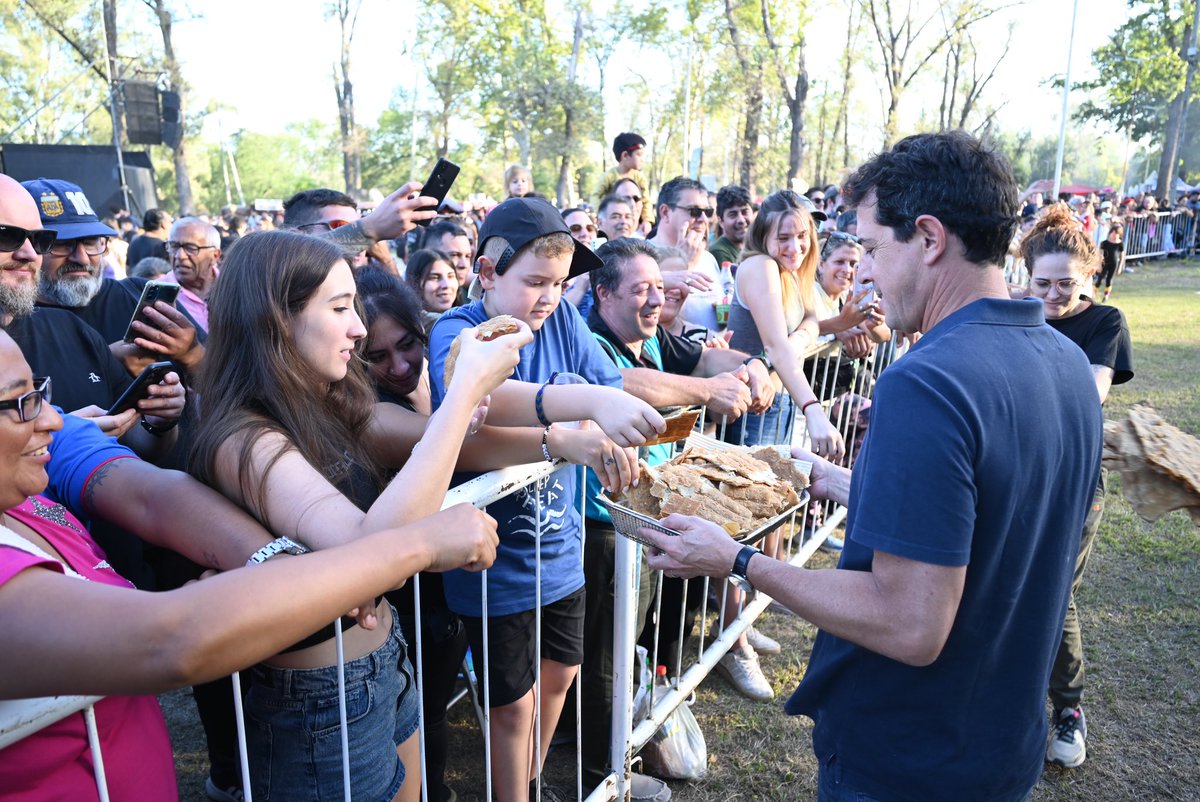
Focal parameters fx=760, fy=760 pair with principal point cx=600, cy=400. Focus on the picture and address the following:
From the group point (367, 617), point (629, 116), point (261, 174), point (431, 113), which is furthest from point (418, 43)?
point (261, 174)

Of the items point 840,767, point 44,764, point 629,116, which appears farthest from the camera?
point 629,116

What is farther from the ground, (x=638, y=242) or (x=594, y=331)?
(x=638, y=242)

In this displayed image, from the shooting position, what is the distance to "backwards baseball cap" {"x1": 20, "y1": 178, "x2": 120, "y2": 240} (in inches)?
143

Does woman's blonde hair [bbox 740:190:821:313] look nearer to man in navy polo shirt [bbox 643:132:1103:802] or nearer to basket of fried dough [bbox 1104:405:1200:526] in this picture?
basket of fried dough [bbox 1104:405:1200:526]

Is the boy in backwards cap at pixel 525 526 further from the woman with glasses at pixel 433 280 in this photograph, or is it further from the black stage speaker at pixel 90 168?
the black stage speaker at pixel 90 168

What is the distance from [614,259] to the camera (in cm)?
349

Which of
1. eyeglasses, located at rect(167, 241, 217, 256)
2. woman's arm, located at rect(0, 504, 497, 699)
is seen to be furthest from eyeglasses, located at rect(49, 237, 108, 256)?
woman's arm, located at rect(0, 504, 497, 699)

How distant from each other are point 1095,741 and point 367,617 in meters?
3.65

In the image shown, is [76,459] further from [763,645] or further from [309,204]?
[763,645]

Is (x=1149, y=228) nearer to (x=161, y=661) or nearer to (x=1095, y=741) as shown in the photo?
(x=1095, y=741)

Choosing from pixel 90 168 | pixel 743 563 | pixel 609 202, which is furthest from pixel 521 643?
pixel 90 168

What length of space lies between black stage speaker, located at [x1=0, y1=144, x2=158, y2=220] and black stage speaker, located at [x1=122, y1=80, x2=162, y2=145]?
0.63 meters

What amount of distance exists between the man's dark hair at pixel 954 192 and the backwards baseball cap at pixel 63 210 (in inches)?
139

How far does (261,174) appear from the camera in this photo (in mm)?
72812
